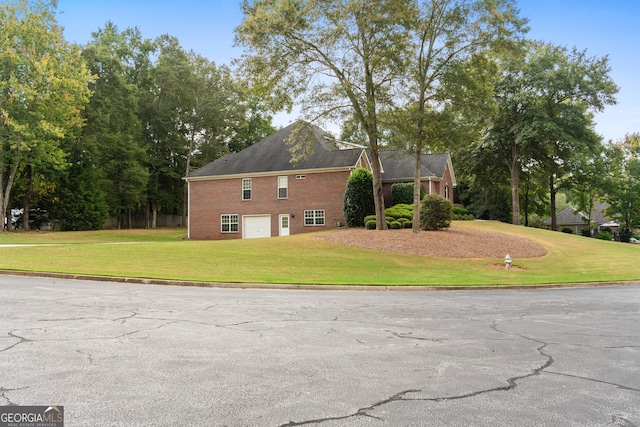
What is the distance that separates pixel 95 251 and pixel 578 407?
74.3 ft

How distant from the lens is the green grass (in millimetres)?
17141

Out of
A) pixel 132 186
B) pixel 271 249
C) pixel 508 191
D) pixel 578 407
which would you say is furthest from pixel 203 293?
pixel 508 191

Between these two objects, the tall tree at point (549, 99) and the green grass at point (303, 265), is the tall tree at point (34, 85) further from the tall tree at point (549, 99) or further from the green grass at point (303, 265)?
the tall tree at point (549, 99)

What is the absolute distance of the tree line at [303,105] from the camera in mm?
27250

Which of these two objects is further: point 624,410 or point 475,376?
point 475,376

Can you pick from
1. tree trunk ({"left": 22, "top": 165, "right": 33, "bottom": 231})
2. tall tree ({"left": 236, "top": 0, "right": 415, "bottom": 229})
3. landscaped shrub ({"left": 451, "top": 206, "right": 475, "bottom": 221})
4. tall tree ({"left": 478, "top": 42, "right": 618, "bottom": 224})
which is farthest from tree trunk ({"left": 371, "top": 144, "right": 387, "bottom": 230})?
tree trunk ({"left": 22, "top": 165, "right": 33, "bottom": 231})

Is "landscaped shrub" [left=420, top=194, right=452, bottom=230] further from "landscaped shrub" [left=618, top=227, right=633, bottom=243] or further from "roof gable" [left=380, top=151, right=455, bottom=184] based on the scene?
"landscaped shrub" [left=618, top=227, right=633, bottom=243]

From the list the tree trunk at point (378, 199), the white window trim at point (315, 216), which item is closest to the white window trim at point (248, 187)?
the white window trim at point (315, 216)

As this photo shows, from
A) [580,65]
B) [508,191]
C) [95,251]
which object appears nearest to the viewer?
[95,251]

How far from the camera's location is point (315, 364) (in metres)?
5.45

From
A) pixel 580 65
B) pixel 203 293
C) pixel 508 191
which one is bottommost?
pixel 203 293

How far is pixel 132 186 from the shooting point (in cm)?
5122

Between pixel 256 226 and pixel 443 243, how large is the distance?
17643 mm

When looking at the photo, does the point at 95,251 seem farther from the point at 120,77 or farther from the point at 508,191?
the point at 508,191
